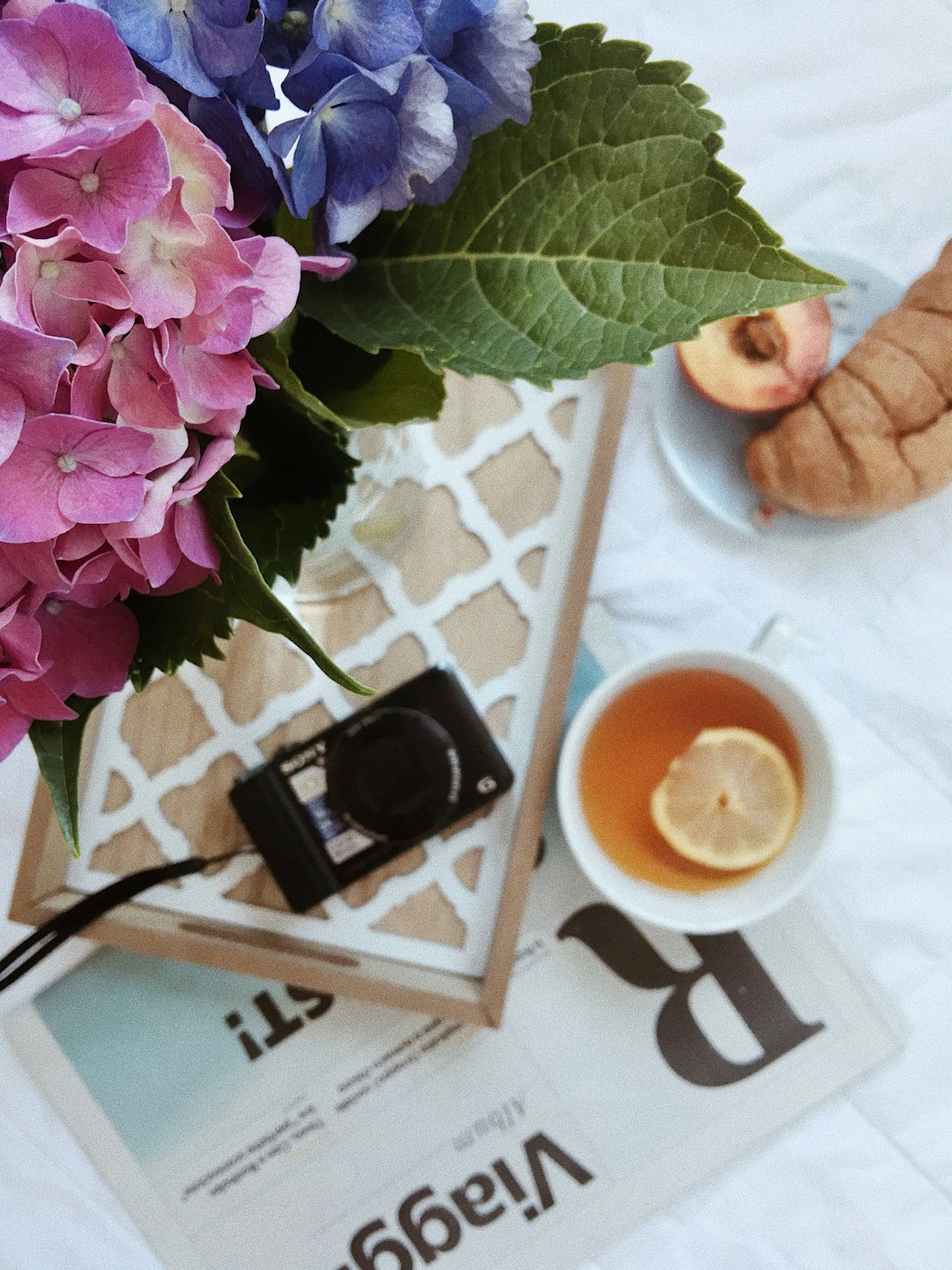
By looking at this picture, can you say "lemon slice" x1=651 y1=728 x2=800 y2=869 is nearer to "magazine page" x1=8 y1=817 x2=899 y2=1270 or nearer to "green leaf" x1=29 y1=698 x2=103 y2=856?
"magazine page" x1=8 y1=817 x2=899 y2=1270

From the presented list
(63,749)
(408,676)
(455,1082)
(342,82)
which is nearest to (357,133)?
(342,82)

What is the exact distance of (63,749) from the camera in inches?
9.4

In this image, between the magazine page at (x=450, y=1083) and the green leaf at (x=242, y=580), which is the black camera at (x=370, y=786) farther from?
the green leaf at (x=242, y=580)

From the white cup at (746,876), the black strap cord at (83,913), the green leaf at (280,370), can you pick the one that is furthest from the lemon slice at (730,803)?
the green leaf at (280,370)

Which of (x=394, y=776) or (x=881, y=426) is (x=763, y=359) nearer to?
(x=881, y=426)

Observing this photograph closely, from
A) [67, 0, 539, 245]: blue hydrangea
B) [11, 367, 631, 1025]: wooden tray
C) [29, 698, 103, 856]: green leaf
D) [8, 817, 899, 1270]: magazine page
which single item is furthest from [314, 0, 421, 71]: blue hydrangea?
[8, 817, 899, 1270]: magazine page

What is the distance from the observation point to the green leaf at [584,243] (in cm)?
21

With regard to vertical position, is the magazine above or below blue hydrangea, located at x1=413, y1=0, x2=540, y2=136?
below

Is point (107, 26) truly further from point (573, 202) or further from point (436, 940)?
point (436, 940)

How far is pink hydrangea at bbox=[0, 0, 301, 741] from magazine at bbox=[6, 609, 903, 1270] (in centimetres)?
35

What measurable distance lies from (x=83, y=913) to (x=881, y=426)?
407mm

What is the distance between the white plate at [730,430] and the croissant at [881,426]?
0.05 ft

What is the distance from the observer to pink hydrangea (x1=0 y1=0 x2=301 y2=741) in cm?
17

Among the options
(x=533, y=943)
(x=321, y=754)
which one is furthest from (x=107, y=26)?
(x=533, y=943)
